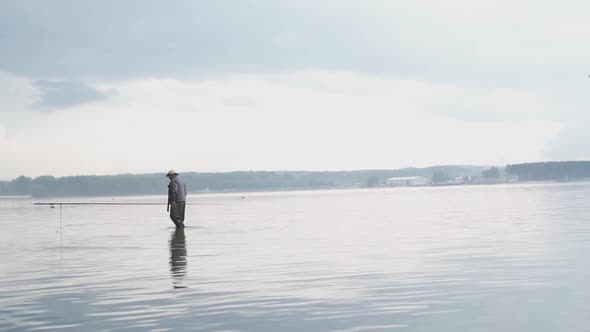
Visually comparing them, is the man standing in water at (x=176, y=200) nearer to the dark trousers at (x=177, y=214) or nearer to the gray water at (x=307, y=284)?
the dark trousers at (x=177, y=214)

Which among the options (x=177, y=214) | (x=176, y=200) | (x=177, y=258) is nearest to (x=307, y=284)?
(x=177, y=258)

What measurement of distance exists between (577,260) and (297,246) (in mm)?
8078

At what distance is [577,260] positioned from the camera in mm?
16281

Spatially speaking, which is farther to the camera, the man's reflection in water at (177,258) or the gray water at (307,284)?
the man's reflection in water at (177,258)

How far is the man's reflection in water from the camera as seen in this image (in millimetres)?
14963

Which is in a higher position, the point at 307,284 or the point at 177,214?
the point at 177,214

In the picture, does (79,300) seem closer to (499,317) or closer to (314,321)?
(314,321)

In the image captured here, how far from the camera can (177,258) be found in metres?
19.1

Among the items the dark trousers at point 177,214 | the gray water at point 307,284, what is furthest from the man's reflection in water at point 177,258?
the dark trousers at point 177,214

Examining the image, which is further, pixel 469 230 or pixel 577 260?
pixel 469 230

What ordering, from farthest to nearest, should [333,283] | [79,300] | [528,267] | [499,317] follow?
[528,267] < [333,283] < [79,300] < [499,317]

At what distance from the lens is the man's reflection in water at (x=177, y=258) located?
15.0 m

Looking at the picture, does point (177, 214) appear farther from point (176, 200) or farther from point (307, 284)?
point (307, 284)

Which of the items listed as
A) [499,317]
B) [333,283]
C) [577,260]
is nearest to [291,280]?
[333,283]
